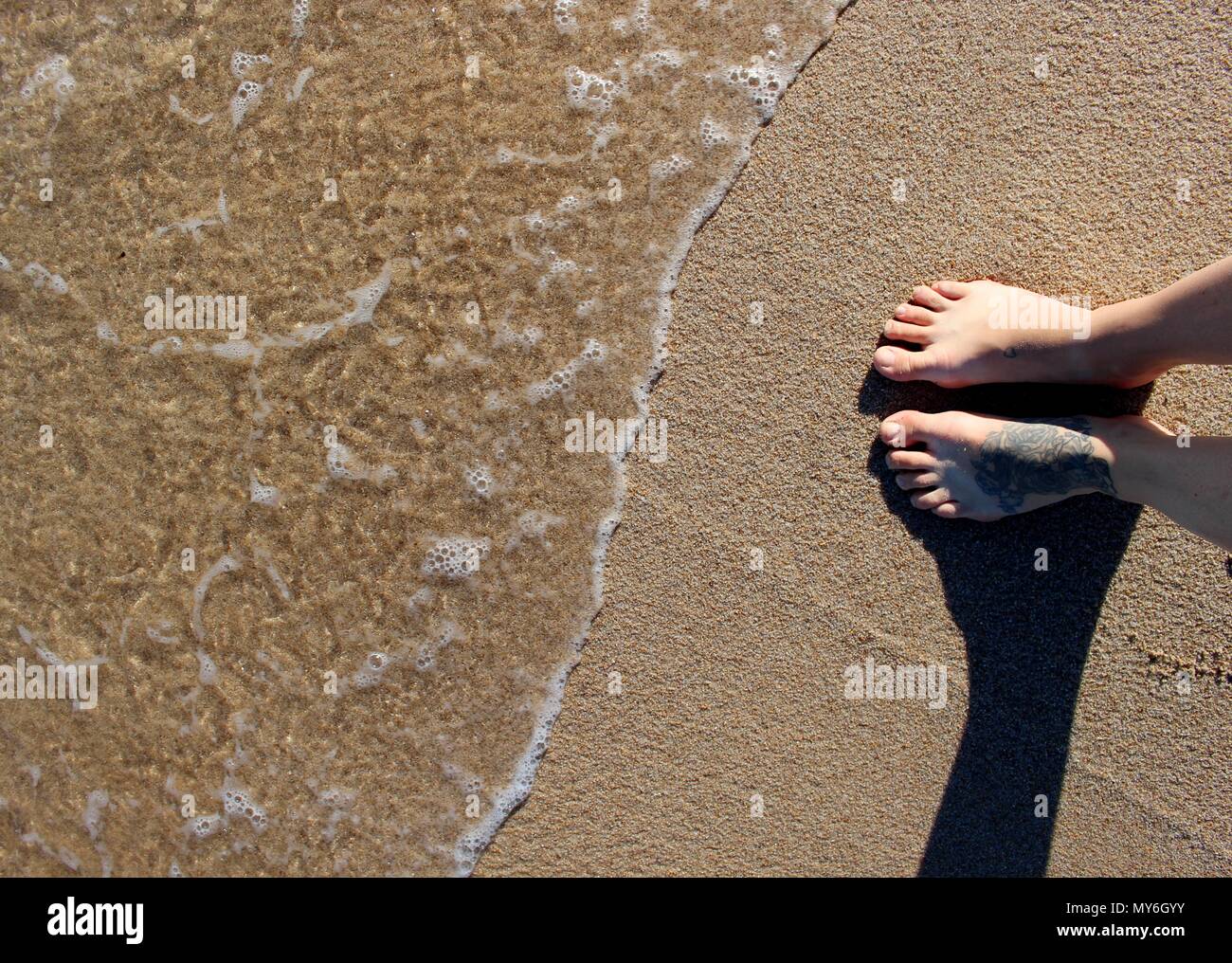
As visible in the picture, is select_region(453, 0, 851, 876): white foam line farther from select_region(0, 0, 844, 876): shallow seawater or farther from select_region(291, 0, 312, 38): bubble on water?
select_region(291, 0, 312, 38): bubble on water

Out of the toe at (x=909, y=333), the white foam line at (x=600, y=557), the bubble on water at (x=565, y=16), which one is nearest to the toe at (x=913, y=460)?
the toe at (x=909, y=333)

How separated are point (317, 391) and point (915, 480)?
1.91 m

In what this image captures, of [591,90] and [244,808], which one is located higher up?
[591,90]

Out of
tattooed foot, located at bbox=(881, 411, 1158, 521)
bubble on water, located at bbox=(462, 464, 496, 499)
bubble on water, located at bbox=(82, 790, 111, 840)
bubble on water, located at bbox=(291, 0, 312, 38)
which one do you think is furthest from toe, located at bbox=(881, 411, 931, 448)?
bubble on water, located at bbox=(82, 790, 111, 840)

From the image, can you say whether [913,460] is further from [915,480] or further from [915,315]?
[915,315]

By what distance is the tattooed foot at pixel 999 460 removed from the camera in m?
2.15

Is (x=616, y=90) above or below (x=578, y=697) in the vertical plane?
above

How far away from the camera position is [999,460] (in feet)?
7.21

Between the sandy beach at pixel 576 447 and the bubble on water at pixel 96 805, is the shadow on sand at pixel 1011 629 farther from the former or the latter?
the bubble on water at pixel 96 805

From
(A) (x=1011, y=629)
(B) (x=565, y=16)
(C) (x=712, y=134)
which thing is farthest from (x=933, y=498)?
(B) (x=565, y=16)

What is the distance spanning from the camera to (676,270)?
2.32m
